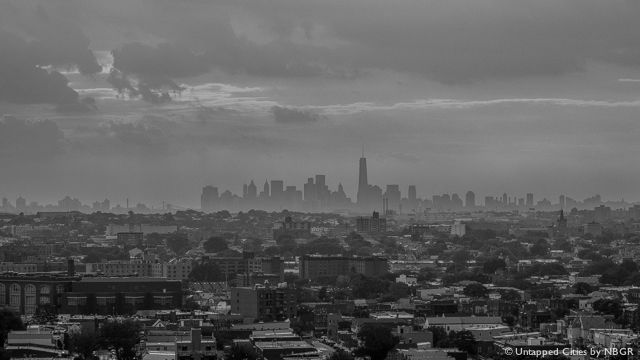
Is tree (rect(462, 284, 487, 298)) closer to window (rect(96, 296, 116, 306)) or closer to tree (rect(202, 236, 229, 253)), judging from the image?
window (rect(96, 296, 116, 306))

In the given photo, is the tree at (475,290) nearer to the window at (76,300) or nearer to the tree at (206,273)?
the window at (76,300)

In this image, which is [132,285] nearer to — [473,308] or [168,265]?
[473,308]

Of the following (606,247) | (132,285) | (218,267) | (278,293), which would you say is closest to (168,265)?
(218,267)

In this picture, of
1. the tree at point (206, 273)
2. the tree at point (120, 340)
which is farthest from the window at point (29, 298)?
the tree at point (120, 340)

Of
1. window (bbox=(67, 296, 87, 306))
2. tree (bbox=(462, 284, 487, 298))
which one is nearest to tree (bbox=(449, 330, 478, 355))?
window (bbox=(67, 296, 87, 306))

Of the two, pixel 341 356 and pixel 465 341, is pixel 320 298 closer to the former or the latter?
pixel 465 341
